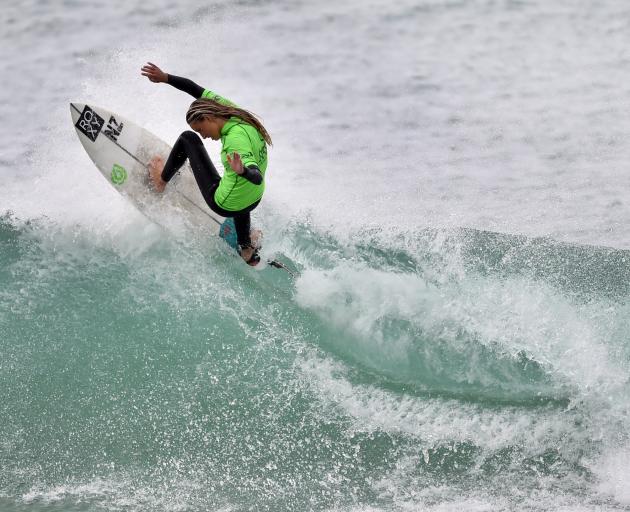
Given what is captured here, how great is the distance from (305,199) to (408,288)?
4.54 ft

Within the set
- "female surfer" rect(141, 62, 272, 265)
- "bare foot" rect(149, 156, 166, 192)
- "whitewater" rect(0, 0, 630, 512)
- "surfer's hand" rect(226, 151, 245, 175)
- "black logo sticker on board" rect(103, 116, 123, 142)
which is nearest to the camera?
"surfer's hand" rect(226, 151, 245, 175)

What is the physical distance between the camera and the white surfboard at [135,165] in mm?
5941

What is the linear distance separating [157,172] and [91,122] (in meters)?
0.65

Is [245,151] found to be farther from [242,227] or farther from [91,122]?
[91,122]

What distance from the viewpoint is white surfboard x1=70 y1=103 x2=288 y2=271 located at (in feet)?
19.5

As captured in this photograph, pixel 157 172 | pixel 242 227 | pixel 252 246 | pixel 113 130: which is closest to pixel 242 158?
pixel 242 227

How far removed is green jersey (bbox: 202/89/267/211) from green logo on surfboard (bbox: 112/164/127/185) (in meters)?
1.14

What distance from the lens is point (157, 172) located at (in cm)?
589

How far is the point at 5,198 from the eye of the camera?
6746 millimetres

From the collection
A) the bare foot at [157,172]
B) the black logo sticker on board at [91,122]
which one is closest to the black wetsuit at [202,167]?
the bare foot at [157,172]

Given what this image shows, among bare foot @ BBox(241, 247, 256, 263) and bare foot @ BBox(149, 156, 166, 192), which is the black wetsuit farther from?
bare foot @ BBox(149, 156, 166, 192)

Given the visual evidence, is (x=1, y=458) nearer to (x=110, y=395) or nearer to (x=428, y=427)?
(x=110, y=395)

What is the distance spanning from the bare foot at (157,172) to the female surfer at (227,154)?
15cm

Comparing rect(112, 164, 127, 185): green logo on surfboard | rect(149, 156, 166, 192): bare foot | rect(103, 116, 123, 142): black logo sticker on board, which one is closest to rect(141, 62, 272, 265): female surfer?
rect(149, 156, 166, 192): bare foot
